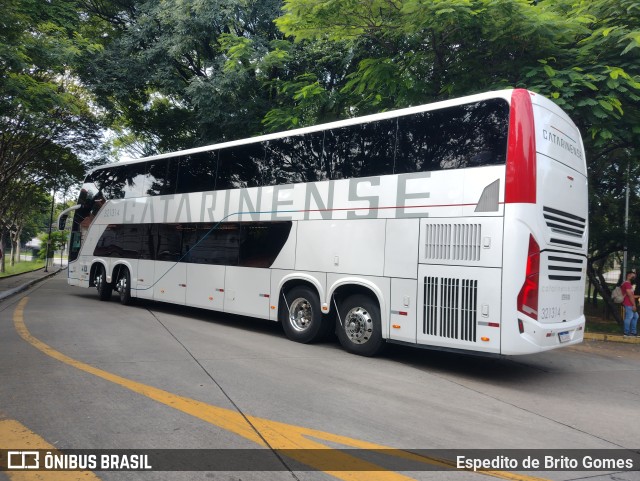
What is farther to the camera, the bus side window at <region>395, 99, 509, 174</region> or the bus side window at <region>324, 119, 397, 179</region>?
the bus side window at <region>324, 119, 397, 179</region>

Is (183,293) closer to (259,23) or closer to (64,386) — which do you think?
(64,386)

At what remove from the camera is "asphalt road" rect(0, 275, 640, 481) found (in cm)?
419

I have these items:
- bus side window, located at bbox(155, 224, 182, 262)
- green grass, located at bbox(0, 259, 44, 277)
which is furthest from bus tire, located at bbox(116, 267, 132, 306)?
green grass, located at bbox(0, 259, 44, 277)

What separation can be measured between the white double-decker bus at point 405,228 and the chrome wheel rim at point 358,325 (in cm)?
2

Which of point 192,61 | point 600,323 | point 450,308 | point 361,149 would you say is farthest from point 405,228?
point 600,323

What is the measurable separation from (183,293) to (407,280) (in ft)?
21.1

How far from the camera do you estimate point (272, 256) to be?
33.0ft

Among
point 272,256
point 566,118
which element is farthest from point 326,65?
point 566,118

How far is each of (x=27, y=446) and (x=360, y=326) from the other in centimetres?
548

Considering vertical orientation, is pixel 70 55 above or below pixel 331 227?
above

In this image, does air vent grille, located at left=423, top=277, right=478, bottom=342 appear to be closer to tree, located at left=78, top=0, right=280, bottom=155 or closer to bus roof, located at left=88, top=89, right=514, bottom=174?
bus roof, located at left=88, top=89, right=514, bottom=174

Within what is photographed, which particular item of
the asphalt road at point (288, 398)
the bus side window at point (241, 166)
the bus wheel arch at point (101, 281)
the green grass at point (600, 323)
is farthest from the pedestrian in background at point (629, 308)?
the bus wheel arch at point (101, 281)

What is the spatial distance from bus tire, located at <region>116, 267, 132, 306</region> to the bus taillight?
10.9 meters

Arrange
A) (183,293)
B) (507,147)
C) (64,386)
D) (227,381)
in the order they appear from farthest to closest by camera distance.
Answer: (183,293) < (507,147) < (227,381) < (64,386)
